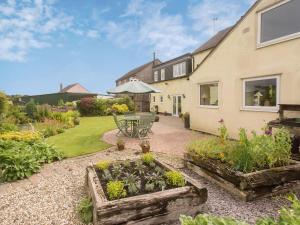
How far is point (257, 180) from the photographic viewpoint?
4020 mm

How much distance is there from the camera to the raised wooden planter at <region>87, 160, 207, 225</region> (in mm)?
3174

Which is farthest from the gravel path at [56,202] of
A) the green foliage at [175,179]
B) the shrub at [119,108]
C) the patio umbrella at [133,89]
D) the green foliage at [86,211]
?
the shrub at [119,108]

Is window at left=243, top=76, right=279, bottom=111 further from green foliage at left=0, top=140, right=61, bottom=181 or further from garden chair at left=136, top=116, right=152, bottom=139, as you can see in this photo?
green foliage at left=0, top=140, right=61, bottom=181

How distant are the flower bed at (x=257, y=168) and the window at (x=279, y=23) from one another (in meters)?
4.48

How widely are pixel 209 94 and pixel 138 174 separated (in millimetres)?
8064

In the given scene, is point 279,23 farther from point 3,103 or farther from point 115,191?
point 3,103

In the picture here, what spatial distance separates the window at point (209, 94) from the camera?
1108 cm

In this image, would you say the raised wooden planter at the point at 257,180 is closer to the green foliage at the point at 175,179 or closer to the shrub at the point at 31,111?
the green foliage at the point at 175,179

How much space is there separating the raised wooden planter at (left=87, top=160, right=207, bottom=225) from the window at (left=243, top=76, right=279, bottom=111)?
19.2ft

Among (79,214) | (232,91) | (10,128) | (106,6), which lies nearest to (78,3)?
(106,6)

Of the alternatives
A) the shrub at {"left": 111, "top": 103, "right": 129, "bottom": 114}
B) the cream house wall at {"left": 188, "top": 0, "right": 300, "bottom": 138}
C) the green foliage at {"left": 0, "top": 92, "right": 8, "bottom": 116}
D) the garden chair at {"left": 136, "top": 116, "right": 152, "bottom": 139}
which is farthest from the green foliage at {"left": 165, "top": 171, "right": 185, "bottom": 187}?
the shrub at {"left": 111, "top": 103, "right": 129, "bottom": 114}

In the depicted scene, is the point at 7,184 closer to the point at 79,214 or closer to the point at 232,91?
the point at 79,214

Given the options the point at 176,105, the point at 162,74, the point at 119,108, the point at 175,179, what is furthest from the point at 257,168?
the point at 162,74

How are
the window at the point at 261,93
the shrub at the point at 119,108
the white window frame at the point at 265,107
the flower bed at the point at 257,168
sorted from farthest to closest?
the shrub at the point at 119,108 → the window at the point at 261,93 → the white window frame at the point at 265,107 → the flower bed at the point at 257,168
